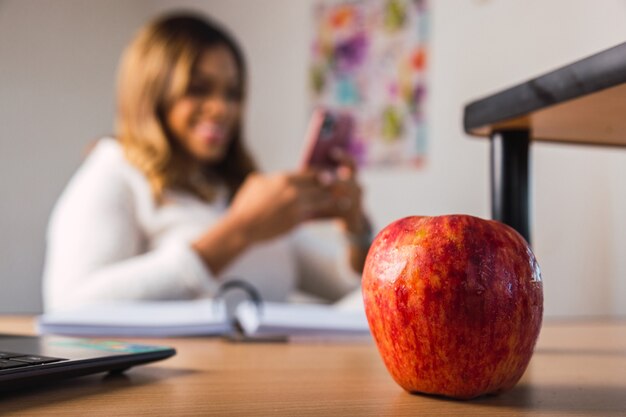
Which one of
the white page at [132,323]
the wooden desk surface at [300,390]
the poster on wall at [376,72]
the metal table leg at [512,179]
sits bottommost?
the white page at [132,323]

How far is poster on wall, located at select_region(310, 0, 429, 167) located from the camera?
5.85 ft

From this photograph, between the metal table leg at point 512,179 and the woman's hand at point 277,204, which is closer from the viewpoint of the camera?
the metal table leg at point 512,179

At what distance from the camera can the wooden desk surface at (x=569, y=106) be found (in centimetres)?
46

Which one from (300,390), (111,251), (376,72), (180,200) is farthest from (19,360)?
(376,72)

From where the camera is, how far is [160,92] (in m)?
1.46

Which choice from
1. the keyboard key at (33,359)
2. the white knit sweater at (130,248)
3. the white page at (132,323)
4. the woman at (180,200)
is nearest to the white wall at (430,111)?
the woman at (180,200)

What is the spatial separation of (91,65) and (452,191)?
1602mm

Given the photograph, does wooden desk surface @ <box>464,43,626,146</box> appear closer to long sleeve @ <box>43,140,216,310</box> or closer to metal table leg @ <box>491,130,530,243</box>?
metal table leg @ <box>491,130,530,243</box>

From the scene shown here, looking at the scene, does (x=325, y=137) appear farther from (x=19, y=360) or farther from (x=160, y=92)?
(x=19, y=360)

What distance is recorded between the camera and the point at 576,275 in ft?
4.04

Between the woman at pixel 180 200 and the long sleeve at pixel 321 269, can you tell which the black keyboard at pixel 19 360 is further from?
the long sleeve at pixel 321 269

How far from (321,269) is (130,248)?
53 cm

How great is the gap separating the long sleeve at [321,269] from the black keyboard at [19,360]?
1.28 metres

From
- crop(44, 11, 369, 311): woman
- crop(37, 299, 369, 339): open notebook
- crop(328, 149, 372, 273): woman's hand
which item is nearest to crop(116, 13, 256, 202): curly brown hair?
crop(44, 11, 369, 311): woman
